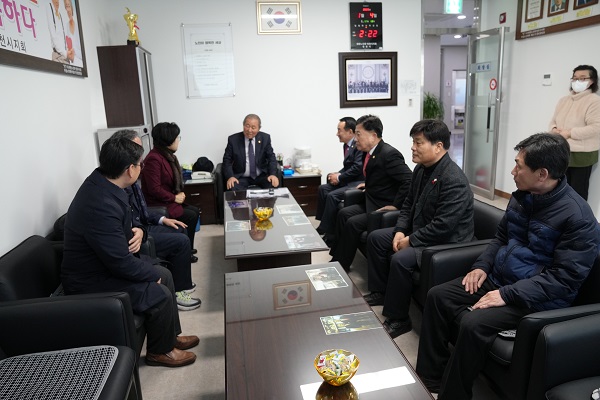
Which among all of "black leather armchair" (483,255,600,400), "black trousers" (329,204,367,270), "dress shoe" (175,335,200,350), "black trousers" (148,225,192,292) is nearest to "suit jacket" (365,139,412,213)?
"black trousers" (329,204,367,270)

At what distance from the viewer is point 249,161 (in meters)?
4.75

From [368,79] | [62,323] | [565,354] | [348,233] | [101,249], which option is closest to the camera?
[565,354]

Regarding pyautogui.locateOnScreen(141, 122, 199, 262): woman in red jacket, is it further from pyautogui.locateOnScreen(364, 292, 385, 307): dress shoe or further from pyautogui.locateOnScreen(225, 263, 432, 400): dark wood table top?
pyautogui.locateOnScreen(364, 292, 385, 307): dress shoe

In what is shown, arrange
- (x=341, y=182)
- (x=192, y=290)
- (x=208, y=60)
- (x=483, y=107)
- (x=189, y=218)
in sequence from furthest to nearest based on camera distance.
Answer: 1. (x=483, y=107)
2. (x=208, y=60)
3. (x=341, y=182)
4. (x=189, y=218)
5. (x=192, y=290)

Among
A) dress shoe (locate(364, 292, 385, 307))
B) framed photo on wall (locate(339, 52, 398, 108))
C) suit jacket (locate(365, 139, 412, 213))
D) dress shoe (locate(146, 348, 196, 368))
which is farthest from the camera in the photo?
framed photo on wall (locate(339, 52, 398, 108))

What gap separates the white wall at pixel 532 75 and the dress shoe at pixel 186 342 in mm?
4036

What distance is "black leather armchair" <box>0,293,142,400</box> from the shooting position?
5.58 ft

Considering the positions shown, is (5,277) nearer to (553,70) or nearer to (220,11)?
(220,11)

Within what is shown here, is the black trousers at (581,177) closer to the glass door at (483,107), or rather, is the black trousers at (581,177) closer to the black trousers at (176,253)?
the glass door at (483,107)

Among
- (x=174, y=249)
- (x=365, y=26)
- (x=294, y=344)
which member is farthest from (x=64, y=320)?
(x=365, y=26)

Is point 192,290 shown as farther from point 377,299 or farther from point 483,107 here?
point 483,107

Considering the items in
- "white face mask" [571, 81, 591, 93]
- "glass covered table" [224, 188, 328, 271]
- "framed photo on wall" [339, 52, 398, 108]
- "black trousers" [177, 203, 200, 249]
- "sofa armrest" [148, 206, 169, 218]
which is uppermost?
"framed photo on wall" [339, 52, 398, 108]

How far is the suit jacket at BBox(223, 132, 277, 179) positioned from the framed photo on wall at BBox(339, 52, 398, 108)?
1.24 metres

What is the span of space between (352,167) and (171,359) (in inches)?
101
